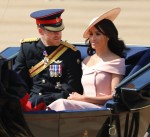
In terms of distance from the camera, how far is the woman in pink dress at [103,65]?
488 cm

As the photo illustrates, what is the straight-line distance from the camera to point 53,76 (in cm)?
520

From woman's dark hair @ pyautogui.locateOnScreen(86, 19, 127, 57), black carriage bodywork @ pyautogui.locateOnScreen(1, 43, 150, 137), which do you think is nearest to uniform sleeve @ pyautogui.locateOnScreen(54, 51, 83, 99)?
woman's dark hair @ pyautogui.locateOnScreen(86, 19, 127, 57)

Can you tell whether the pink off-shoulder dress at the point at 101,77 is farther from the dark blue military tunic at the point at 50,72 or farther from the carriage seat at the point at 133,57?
the dark blue military tunic at the point at 50,72

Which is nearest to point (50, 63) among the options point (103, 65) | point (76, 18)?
point (103, 65)

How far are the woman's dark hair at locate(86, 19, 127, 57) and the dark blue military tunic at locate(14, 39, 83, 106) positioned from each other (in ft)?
1.19

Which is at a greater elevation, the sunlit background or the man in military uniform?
the man in military uniform

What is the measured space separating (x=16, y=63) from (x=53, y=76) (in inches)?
13.3

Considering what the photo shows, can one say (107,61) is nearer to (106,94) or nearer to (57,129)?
(106,94)

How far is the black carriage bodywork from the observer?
435cm

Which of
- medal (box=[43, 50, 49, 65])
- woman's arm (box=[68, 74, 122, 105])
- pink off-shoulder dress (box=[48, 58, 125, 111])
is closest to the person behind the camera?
woman's arm (box=[68, 74, 122, 105])

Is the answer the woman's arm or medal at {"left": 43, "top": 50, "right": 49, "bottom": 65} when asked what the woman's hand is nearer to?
the woman's arm

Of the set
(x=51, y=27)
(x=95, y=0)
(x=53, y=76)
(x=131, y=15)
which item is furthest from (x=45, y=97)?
(x=95, y=0)

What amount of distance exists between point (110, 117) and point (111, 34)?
75cm

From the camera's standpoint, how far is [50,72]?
526 cm
